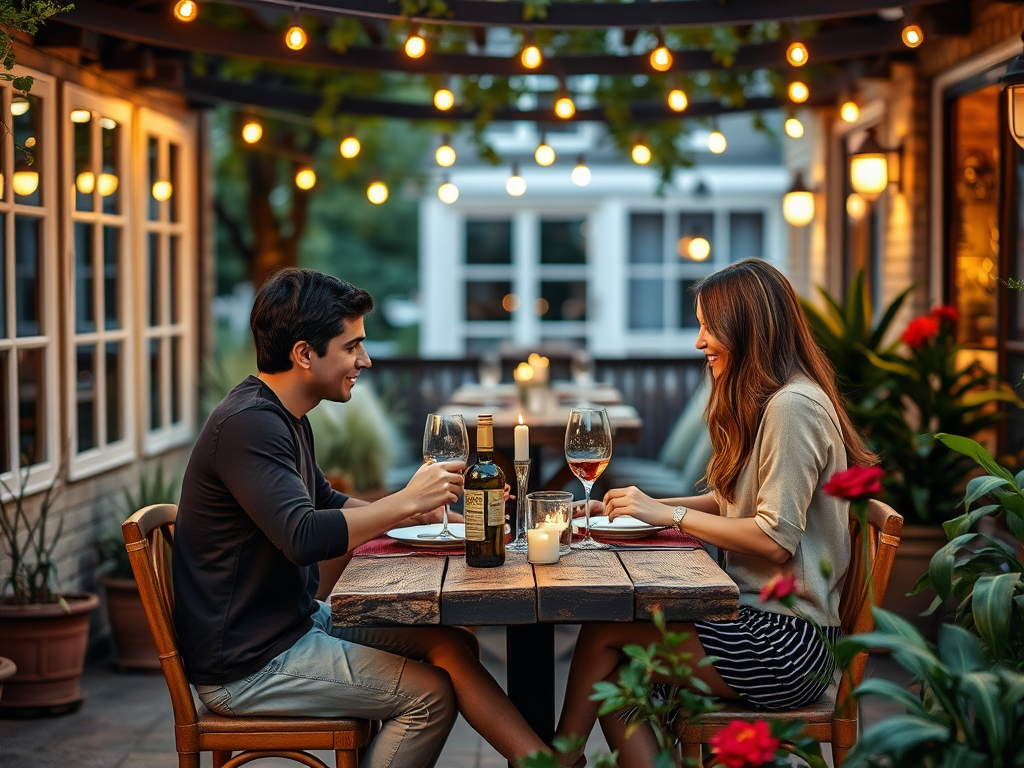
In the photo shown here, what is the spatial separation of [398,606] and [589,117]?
4910 mm

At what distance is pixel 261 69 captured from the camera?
304 inches

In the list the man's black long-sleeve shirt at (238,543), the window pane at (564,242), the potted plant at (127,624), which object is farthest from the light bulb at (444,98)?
the window pane at (564,242)

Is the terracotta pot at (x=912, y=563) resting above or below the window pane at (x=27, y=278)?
below

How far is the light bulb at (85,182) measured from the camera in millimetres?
5072

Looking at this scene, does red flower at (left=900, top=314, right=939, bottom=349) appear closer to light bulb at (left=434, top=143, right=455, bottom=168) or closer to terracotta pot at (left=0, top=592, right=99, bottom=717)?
light bulb at (left=434, top=143, right=455, bottom=168)

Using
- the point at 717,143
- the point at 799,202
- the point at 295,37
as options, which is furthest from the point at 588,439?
the point at 799,202

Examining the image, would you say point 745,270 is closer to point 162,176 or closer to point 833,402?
point 833,402

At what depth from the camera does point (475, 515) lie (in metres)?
2.50

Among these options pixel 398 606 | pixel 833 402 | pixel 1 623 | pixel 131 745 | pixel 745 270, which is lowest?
pixel 131 745

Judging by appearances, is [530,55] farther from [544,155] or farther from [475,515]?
[475,515]

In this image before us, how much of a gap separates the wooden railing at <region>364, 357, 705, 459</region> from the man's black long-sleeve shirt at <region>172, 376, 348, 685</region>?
18.8ft

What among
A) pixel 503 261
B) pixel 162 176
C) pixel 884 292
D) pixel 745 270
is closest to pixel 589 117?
pixel 884 292

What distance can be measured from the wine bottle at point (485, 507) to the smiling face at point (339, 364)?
0.40 meters

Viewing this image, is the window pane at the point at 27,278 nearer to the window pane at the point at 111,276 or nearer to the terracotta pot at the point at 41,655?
the window pane at the point at 111,276
